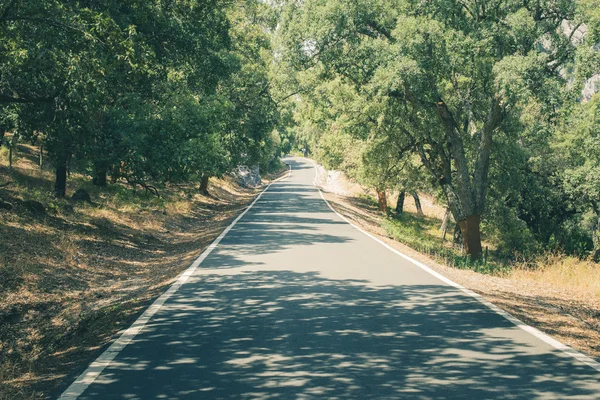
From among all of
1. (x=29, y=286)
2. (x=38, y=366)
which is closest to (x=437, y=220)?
(x=29, y=286)

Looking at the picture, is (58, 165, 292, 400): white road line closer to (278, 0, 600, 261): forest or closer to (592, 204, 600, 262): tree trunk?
(278, 0, 600, 261): forest

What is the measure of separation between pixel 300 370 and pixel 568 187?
2966 cm

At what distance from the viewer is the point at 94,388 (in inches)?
198

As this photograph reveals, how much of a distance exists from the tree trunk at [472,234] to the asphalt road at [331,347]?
1158 centimetres

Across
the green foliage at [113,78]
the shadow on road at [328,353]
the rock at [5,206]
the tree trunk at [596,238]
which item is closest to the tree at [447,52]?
the green foliage at [113,78]

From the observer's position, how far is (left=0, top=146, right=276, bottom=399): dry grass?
6711mm

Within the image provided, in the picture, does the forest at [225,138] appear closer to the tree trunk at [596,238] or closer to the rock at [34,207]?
the rock at [34,207]

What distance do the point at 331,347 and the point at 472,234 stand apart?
16804 millimetres

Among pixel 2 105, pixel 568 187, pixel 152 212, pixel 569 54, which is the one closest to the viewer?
pixel 2 105

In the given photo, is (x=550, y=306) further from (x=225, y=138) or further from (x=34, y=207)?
(x=225, y=138)

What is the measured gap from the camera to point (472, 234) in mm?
21938

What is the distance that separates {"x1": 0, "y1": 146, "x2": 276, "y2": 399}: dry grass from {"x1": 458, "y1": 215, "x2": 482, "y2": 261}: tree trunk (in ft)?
31.7

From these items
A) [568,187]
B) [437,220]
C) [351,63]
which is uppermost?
[351,63]

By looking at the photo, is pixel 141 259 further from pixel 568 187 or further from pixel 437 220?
pixel 437 220
